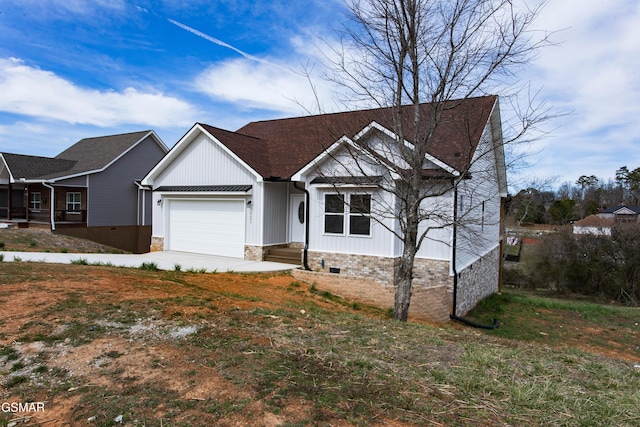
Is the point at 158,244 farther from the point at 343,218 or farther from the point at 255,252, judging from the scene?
the point at 343,218

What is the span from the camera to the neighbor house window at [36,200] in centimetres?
2474

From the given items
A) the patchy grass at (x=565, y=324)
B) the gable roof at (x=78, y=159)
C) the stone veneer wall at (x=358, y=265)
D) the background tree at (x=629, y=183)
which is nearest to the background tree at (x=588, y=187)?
the background tree at (x=629, y=183)

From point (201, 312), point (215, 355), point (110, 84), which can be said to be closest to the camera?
point (215, 355)

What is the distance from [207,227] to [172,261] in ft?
7.71

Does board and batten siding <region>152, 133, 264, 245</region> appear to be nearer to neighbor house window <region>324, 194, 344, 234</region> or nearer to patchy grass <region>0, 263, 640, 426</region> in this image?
neighbor house window <region>324, 194, 344, 234</region>

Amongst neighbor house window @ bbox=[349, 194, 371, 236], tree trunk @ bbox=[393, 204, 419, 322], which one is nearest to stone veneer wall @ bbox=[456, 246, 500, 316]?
neighbor house window @ bbox=[349, 194, 371, 236]

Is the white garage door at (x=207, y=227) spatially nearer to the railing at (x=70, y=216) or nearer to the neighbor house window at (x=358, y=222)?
the neighbor house window at (x=358, y=222)

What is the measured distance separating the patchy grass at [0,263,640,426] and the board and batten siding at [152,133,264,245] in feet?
23.6

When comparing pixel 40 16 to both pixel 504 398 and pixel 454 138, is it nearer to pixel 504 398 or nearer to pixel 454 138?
pixel 454 138

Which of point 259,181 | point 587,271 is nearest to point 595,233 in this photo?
point 587,271

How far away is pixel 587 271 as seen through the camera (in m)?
24.2

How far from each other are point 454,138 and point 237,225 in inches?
326

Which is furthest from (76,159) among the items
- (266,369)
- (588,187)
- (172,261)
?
(588,187)

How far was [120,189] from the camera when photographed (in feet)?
78.5
